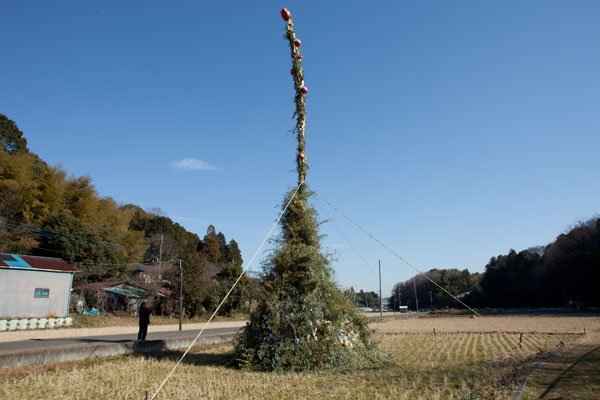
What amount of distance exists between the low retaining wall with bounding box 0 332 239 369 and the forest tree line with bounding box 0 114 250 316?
26.3m

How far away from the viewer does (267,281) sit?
36.6ft

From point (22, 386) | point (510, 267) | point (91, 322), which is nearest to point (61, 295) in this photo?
point (91, 322)

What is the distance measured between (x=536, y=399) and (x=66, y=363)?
1189cm

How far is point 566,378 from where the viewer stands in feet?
27.9

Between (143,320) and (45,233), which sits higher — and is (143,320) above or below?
below

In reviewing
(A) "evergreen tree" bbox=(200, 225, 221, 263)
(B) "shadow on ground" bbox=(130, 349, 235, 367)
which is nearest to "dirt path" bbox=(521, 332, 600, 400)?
(B) "shadow on ground" bbox=(130, 349, 235, 367)

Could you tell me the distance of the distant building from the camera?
25.9 meters

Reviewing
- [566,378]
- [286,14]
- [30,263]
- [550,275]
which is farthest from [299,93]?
[550,275]

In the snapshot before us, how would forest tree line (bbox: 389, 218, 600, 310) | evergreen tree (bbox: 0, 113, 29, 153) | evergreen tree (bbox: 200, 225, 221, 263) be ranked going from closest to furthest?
evergreen tree (bbox: 0, 113, 29, 153), forest tree line (bbox: 389, 218, 600, 310), evergreen tree (bbox: 200, 225, 221, 263)

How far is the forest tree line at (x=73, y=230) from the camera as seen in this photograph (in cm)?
3481

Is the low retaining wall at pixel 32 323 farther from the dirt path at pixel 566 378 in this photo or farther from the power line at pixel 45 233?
the dirt path at pixel 566 378

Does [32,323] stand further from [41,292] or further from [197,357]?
[197,357]

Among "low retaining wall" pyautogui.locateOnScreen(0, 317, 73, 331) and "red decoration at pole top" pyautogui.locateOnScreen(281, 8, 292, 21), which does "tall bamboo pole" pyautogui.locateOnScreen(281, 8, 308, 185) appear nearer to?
"red decoration at pole top" pyautogui.locateOnScreen(281, 8, 292, 21)

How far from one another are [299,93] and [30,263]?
1048 inches
